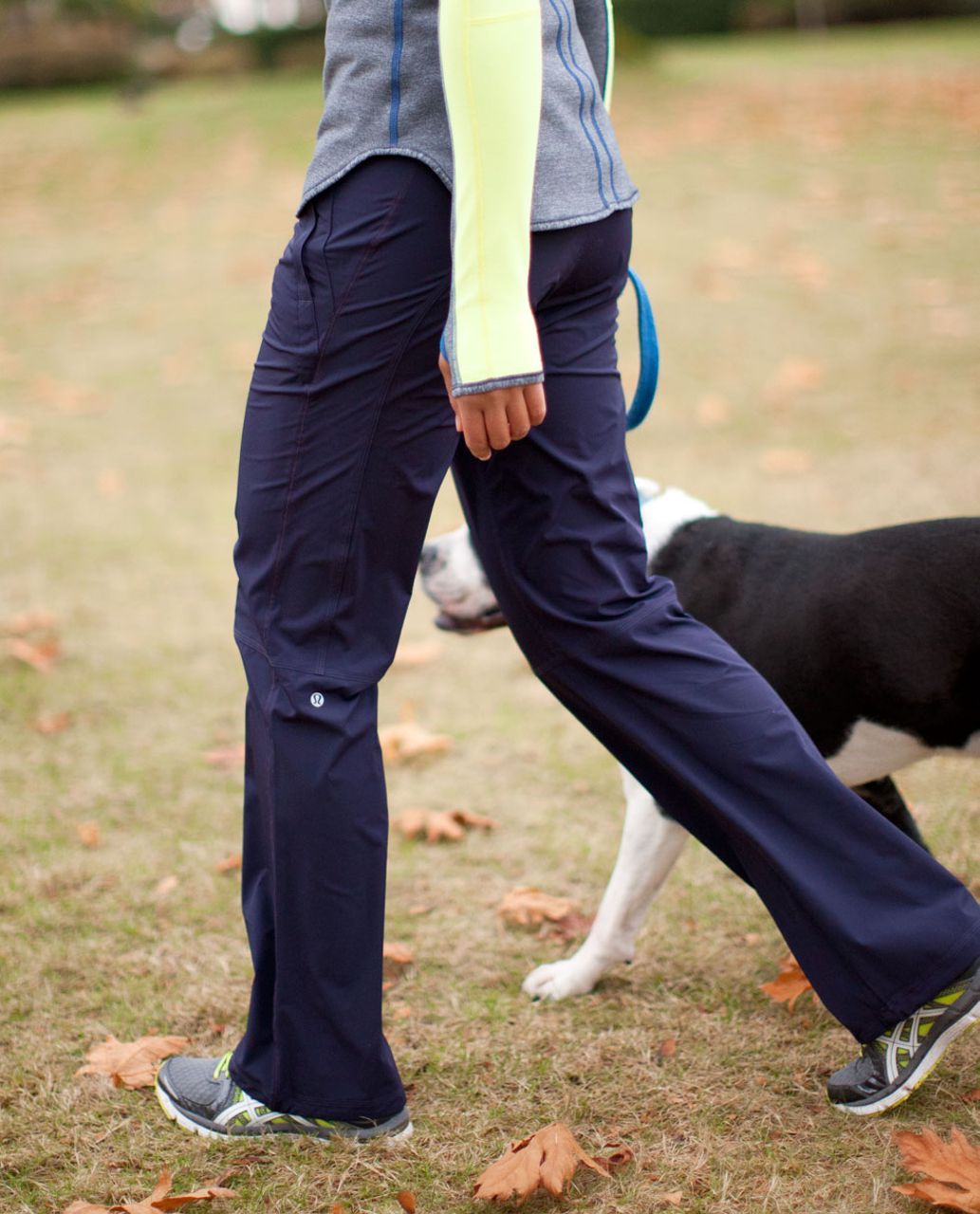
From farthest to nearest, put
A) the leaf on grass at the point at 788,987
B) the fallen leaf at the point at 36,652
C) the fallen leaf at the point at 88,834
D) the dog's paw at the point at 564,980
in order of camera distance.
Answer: the fallen leaf at the point at 36,652, the fallen leaf at the point at 88,834, the dog's paw at the point at 564,980, the leaf on grass at the point at 788,987

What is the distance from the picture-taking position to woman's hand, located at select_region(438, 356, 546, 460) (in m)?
1.62

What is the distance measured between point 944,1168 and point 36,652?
3.38 metres

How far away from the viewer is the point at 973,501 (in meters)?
5.11

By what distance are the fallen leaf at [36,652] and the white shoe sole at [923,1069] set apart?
3.09 m

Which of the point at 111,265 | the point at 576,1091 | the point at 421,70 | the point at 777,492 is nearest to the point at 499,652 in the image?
the point at 777,492

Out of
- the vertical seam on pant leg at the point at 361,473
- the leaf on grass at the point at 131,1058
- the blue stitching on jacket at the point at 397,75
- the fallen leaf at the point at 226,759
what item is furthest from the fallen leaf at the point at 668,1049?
the fallen leaf at the point at 226,759

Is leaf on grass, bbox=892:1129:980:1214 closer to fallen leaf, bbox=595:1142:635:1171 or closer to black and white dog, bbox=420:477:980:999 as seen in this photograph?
fallen leaf, bbox=595:1142:635:1171

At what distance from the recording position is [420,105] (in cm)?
164

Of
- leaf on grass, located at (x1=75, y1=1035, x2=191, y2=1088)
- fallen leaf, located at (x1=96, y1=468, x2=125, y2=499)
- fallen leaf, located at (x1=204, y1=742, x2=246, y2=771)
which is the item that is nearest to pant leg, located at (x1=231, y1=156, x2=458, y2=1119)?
leaf on grass, located at (x1=75, y1=1035, x2=191, y2=1088)

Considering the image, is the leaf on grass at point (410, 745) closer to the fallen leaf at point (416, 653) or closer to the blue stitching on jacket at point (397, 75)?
the fallen leaf at point (416, 653)

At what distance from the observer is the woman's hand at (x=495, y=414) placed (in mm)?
1616

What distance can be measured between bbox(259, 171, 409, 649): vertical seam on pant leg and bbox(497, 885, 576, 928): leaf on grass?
3.97ft

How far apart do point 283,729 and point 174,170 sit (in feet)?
41.9

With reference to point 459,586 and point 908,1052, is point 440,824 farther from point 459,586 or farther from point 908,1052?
point 908,1052
